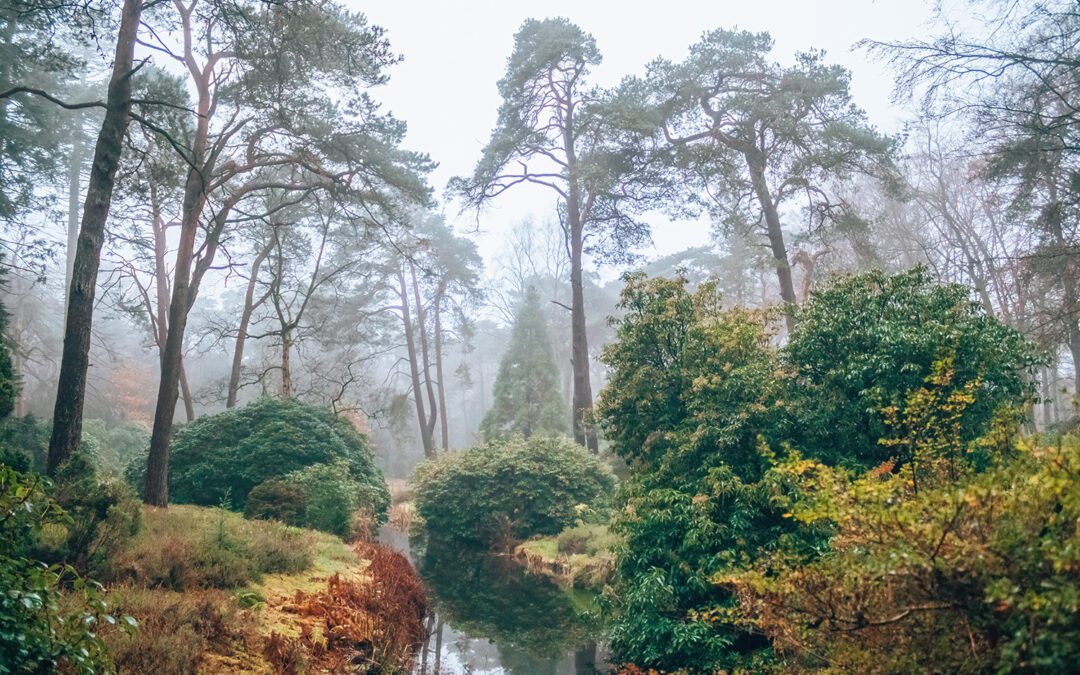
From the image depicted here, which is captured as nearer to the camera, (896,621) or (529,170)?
(896,621)

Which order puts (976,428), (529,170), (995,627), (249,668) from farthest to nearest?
1. (529,170)
2. (976,428)
3. (249,668)
4. (995,627)

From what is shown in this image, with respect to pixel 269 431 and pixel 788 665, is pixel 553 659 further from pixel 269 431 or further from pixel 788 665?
pixel 269 431

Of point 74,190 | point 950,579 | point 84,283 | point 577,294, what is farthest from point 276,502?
point 74,190

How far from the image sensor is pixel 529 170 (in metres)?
21.9

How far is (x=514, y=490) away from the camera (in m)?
18.8

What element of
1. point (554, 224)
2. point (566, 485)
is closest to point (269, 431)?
point (566, 485)

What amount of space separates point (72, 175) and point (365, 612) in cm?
3130

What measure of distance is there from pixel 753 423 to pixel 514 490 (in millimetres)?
11383

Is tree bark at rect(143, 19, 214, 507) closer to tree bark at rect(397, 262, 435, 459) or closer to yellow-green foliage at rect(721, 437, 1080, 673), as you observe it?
yellow-green foliage at rect(721, 437, 1080, 673)

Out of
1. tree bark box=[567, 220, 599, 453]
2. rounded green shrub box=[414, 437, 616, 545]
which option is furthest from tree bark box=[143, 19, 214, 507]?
tree bark box=[567, 220, 599, 453]

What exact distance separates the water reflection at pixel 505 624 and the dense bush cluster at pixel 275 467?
2931 mm

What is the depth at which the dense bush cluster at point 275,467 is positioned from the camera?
14930 mm

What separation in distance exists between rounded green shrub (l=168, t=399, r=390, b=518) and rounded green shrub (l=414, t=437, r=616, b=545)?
2140mm

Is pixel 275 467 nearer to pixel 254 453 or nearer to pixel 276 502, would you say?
pixel 254 453
